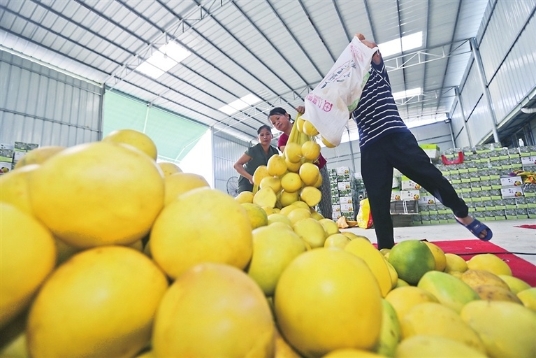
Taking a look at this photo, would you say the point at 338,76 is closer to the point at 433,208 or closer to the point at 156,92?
the point at 433,208

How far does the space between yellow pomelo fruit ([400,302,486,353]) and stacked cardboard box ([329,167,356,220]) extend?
836cm

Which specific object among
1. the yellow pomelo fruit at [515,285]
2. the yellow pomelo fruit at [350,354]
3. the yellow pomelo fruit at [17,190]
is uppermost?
the yellow pomelo fruit at [17,190]

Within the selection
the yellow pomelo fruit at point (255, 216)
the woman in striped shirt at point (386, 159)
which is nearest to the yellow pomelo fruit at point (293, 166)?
the woman in striped shirt at point (386, 159)

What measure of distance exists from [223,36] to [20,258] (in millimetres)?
8506

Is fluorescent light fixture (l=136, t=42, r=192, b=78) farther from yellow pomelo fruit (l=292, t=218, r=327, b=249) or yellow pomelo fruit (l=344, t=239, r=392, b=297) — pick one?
yellow pomelo fruit (l=344, t=239, r=392, b=297)

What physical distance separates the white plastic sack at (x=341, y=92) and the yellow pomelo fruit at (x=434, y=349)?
147 centimetres

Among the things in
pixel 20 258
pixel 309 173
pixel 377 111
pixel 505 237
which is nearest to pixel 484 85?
pixel 505 237

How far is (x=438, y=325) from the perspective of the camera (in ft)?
1.59

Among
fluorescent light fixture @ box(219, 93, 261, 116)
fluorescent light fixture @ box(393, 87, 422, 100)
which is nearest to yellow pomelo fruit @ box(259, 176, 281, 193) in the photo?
fluorescent light fixture @ box(219, 93, 261, 116)

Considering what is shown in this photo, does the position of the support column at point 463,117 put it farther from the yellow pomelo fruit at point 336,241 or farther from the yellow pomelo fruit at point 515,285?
the yellow pomelo fruit at point 336,241

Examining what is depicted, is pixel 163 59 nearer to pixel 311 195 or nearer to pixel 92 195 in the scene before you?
pixel 311 195

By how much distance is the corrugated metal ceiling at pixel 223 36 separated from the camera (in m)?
6.50

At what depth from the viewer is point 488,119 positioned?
27.4 ft

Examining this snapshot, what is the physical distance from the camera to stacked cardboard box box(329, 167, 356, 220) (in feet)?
28.6
